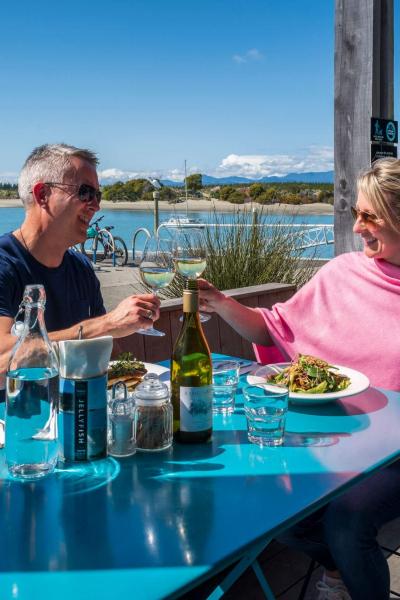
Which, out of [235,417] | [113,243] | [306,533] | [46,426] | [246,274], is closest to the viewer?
[46,426]

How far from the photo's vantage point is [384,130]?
339 centimetres

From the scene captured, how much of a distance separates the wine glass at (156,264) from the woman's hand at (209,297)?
1.17 feet

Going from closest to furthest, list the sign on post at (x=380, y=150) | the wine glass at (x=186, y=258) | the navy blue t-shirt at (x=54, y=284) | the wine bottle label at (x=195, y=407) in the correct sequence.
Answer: the wine bottle label at (x=195, y=407) < the wine glass at (x=186, y=258) < the navy blue t-shirt at (x=54, y=284) < the sign on post at (x=380, y=150)

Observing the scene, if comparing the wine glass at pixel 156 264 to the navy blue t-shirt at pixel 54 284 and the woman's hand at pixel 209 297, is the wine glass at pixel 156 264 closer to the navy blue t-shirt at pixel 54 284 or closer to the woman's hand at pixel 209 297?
the woman's hand at pixel 209 297

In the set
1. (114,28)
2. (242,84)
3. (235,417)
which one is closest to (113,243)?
(235,417)

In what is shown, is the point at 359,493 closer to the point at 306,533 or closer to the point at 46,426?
the point at 306,533

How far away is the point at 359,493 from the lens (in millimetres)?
1545

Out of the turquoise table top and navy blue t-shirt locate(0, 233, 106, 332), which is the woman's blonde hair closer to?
the turquoise table top

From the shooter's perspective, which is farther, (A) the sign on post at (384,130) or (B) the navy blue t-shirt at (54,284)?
(A) the sign on post at (384,130)

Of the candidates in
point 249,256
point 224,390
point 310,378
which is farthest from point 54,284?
point 249,256

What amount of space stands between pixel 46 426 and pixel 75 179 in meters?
1.20

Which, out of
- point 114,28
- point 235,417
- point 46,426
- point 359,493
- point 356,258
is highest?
point 114,28

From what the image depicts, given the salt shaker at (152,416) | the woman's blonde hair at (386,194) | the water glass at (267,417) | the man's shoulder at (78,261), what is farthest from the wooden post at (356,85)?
the salt shaker at (152,416)

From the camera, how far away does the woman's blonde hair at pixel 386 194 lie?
2.08 meters
